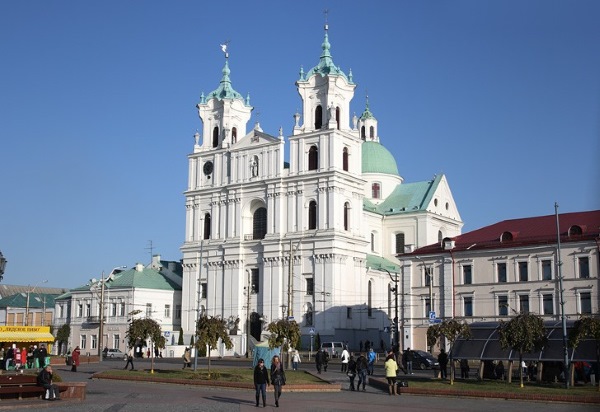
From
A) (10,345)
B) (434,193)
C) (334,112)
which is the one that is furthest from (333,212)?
(10,345)

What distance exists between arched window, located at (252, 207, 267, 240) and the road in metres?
59.8

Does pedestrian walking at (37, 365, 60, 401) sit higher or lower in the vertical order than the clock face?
lower

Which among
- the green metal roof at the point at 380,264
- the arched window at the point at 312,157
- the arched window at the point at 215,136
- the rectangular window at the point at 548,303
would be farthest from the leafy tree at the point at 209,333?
the arched window at the point at 215,136

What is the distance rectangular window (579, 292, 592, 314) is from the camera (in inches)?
2480

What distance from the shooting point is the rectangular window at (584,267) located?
2498 inches

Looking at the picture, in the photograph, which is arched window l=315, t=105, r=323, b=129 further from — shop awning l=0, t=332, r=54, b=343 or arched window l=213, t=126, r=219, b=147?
shop awning l=0, t=332, r=54, b=343

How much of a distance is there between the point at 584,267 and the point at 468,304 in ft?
32.8

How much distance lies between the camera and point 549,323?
44.4 meters

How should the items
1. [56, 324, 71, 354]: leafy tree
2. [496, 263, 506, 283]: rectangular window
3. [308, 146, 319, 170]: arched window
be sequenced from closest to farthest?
1. [496, 263, 506, 283]: rectangular window
2. [308, 146, 319, 170]: arched window
3. [56, 324, 71, 354]: leafy tree

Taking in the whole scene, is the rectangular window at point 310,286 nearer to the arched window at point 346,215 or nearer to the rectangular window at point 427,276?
the arched window at point 346,215

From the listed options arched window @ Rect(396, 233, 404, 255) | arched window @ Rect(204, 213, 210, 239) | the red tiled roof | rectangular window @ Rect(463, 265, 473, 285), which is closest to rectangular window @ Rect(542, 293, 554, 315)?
the red tiled roof

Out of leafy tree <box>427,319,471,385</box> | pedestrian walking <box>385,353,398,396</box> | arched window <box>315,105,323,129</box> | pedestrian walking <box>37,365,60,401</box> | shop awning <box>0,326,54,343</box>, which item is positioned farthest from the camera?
arched window <box>315,105,323,129</box>

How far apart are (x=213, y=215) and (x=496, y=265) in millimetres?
41562

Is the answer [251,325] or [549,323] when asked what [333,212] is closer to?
[251,325]
